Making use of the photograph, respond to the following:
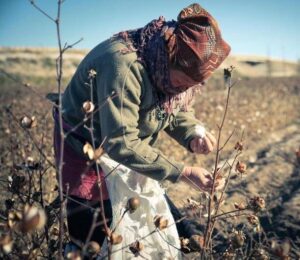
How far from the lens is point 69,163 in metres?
1.68

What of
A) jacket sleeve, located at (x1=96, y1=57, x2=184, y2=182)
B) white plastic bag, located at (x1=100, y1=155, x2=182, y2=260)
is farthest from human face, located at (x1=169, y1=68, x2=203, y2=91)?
white plastic bag, located at (x1=100, y1=155, x2=182, y2=260)

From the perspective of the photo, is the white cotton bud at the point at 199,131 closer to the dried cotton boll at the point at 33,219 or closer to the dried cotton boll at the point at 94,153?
the dried cotton boll at the point at 94,153

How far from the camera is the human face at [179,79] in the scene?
151 cm

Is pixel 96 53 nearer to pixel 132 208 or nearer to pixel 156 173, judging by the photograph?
pixel 156 173

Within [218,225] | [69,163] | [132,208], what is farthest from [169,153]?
[132,208]

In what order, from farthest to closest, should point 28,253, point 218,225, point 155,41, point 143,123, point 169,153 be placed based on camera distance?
point 169,153 → point 218,225 → point 143,123 → point 155,41 → point 28,253

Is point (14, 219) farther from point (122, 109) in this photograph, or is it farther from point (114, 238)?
point (122, 109)

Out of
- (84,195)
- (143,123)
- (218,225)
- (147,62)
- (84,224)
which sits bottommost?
(218,225)

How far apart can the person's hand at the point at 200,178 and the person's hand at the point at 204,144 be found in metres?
0.25

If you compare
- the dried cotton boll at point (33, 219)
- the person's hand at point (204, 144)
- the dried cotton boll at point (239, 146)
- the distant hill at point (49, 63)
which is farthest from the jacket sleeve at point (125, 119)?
the distant hill at point (49, 63)

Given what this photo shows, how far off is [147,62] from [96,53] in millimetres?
194

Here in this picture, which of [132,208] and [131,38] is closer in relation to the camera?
[132,208]

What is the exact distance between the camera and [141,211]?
162cm

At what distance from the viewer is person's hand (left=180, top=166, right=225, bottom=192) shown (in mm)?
1538
